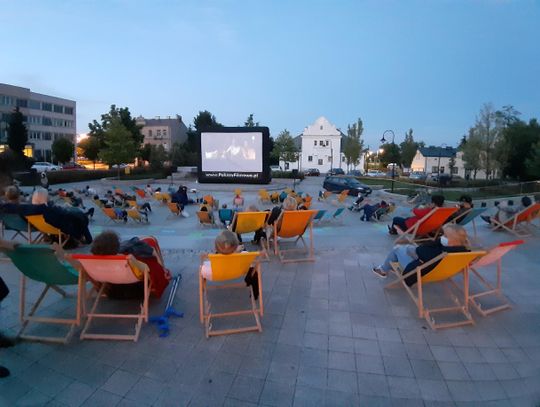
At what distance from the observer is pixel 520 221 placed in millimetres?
8266

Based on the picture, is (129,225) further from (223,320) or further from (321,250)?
(223,320)

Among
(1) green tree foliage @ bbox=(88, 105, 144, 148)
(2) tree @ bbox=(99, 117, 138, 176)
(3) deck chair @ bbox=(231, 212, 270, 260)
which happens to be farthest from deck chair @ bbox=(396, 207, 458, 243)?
(1) green tree foliage @ bbox=(88, 105, 144, 148)

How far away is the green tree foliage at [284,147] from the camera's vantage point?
47000 millimetres

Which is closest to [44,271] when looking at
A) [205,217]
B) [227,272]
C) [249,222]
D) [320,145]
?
[227,272]

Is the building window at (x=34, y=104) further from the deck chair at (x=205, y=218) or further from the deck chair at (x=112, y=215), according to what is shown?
the deck chair at (x=205, y=218)

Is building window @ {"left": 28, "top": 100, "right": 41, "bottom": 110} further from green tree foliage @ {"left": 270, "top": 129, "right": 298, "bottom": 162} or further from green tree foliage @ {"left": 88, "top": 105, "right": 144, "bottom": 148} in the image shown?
green tree foliage @ {"left": 270, "top": 129, "right": 298, "bottom": 162}

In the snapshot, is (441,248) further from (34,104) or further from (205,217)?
(34,104)

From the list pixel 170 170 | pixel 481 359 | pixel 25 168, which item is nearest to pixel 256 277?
pixel 481 359

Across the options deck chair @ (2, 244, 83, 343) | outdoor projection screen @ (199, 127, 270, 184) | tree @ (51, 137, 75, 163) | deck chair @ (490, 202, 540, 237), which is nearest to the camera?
deck chair @ (2, 244, 83, 343)

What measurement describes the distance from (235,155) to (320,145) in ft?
118

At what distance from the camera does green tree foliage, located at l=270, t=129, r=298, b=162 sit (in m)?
47.0

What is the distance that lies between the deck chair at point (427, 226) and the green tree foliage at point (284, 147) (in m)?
40.9

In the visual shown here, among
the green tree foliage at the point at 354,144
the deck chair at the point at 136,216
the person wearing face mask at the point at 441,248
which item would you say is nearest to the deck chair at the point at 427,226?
the person wearing face mask at the point at 441,248

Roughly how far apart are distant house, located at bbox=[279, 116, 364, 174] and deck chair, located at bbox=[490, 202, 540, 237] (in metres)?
50.9
